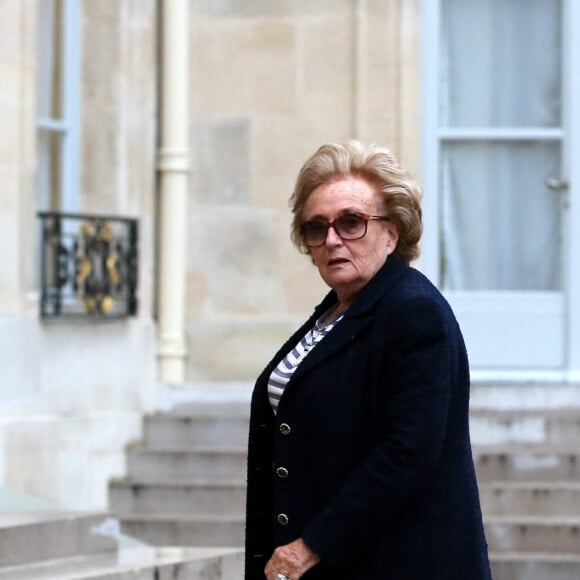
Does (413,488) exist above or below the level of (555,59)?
below

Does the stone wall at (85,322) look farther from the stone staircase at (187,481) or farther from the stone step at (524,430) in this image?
the stone step at (524,430)

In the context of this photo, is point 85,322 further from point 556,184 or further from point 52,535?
point 556,184

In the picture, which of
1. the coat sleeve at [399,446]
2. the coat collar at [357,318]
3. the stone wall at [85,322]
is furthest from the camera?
the stone wall at [85,322]

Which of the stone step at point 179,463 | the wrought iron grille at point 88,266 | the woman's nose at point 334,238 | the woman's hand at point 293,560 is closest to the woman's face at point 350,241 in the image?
the woman's nose at point 334,238

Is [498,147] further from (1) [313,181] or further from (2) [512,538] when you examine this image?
(1) [313,181]

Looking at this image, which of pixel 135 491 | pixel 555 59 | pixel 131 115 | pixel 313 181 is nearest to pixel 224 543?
pixel 135 491

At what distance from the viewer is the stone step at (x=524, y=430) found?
844 cm

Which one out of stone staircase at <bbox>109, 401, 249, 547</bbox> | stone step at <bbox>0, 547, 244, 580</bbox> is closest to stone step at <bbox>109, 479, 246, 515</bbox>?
stone staircase at <bbox>109, 401, 249, 547</bbox>

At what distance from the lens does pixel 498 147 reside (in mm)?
9188

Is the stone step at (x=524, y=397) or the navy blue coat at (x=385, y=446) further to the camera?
the stone step at (x=524, y=397)

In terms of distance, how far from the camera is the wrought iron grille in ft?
26.2

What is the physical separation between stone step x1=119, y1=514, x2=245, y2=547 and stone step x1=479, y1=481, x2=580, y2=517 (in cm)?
109

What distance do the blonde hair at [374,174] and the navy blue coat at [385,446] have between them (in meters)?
0.11

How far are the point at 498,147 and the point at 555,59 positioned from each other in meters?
0.52
